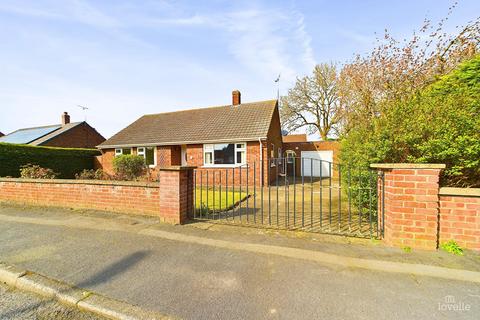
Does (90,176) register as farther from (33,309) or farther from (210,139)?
(33,309)

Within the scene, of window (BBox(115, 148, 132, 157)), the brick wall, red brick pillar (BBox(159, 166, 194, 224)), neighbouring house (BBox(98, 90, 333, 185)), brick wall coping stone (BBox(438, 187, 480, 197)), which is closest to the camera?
brick wall coping stone (BBox(438, 187, 480, 197))

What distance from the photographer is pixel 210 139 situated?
12.8m

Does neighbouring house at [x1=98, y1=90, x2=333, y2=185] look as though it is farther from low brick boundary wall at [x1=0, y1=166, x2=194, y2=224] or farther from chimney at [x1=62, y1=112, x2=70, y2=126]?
chimney at [x1=62, y1=112, x2=70, y2=126]

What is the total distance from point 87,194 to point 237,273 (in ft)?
17.5

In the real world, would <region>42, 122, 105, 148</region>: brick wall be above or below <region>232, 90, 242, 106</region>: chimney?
below

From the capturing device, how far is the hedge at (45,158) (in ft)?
37.2

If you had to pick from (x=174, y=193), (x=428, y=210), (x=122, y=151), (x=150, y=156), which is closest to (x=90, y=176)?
(x=174, y=193)

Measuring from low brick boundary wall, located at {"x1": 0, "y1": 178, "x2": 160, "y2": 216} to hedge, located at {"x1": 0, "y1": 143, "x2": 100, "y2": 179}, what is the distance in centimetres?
575

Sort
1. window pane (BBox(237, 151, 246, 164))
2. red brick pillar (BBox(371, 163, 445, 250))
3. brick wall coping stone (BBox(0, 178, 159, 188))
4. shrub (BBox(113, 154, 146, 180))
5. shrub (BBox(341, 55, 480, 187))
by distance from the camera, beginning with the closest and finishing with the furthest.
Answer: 1. red brick pillar (BBox(371, 163, 445, 250))
2. shrub (BBox(341, 55, 480, 187))
3. brick wall coping stone (BBox(0, 178, 159, 188))
4. shrub (BBox(113, 154, 146, 180))
5. window pane (BBox(237, 151, 246, 164))

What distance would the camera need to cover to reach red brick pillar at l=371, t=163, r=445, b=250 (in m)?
3.24

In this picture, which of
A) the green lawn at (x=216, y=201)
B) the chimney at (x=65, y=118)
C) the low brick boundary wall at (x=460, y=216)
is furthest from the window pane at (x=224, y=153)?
the chimney at (x=65, y=118)

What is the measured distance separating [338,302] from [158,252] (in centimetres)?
268

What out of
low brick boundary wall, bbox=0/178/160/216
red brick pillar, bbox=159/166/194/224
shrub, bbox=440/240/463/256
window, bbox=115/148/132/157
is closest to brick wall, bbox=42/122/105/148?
window, bbox=115/148/132/157

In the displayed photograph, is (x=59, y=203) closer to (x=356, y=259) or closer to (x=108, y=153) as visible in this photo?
(x=356, y=259)
